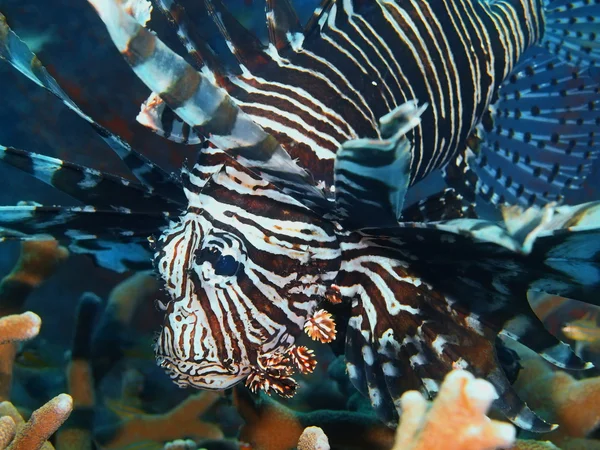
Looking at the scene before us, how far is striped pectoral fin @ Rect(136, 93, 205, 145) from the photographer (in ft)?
6.68

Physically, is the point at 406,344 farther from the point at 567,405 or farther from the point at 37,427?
the point at 37,427

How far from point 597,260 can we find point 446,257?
1.70ft

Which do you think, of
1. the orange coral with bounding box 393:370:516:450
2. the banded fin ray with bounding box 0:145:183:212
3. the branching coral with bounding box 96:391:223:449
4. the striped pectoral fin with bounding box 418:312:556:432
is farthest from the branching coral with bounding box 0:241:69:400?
the orange coral with bounding box 393:370:516:450

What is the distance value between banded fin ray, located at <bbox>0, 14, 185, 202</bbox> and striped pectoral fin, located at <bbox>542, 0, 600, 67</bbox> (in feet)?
10.7

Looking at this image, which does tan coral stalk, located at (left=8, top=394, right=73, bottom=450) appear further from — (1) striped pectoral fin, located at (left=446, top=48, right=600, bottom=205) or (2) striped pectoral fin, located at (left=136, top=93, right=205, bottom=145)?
(1) striped pectoral fin, located at (left=446, top=48, right=600, bottom=205)

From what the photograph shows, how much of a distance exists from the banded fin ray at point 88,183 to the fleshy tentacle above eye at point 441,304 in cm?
96

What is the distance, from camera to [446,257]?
1.79 meters

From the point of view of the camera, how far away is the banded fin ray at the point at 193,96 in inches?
44.3

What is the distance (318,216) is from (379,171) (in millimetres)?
652

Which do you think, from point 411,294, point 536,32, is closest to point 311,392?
point 411,294

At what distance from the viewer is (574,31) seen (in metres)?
3.96

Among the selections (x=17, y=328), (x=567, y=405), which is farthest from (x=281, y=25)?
(x=567, y=405)

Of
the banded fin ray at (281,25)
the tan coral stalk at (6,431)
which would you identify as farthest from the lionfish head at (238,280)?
the banded fin ray at (281,25)

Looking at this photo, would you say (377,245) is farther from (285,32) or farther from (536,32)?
(536,32)
